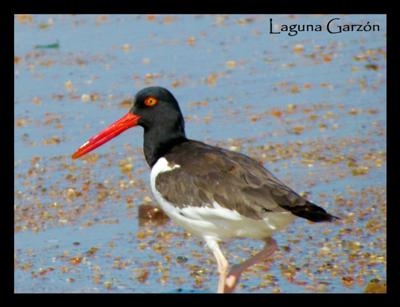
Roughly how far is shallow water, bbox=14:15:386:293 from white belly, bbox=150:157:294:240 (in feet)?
1.65

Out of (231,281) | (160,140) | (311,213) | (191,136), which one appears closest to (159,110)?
(160,140)

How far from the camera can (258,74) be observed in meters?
12.0

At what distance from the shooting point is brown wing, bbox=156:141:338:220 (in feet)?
19.8

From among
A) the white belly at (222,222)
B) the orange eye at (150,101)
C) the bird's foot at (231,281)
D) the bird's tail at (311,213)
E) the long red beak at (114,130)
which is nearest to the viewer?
the bird's tail at (311,213)

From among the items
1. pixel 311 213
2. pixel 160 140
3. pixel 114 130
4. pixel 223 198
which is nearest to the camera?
pixel 311 213

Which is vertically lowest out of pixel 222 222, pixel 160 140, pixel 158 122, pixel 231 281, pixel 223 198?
pixel 231 281

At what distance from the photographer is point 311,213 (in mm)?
5934

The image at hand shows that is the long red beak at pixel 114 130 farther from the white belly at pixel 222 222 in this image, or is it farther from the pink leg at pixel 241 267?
the pink leg at pixel 241 267

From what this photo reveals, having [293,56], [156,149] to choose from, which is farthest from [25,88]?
[156,149]

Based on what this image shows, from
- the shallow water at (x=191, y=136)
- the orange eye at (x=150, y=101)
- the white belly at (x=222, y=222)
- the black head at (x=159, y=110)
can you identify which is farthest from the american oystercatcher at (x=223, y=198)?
the shallow water at (x=191, y=136)

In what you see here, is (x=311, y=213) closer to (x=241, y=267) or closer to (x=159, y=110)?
(x=241, y=267)

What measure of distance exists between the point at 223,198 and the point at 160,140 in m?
0.90

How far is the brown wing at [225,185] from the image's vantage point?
6.03 meters

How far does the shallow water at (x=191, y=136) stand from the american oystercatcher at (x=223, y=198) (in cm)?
47
